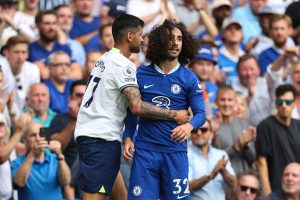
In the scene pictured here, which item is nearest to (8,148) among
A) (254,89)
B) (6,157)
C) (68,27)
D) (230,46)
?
(6,157)

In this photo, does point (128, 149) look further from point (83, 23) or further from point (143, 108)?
point (83, 23)

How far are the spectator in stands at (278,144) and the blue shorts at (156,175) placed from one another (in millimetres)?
4198

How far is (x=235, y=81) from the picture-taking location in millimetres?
16359

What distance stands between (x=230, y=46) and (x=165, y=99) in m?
7.19

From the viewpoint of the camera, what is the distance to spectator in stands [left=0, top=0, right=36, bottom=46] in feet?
50.9

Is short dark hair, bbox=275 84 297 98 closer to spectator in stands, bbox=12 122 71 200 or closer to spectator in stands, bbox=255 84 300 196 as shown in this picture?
spectator in stands, bbox=255 84 300 196

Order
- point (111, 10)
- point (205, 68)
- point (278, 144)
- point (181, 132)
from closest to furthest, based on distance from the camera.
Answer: point (181, 132), point (278, 144), point (205, 68), point (111, 10)

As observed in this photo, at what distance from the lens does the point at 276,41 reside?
16.8 m

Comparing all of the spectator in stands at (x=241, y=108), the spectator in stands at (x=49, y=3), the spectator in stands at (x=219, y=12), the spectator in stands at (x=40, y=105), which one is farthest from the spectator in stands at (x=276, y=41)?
the spectator in stands at (x=40, y=105)

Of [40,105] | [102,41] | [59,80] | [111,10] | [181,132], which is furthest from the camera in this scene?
[111,10]

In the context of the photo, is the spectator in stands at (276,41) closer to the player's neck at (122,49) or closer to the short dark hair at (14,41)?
the short dark hair at (14,41)

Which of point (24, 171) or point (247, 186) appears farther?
point (247, 186)

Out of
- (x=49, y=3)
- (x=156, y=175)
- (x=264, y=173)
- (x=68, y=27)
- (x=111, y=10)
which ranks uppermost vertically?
(x=49, y=3)

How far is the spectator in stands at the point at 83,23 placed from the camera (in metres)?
17.0
